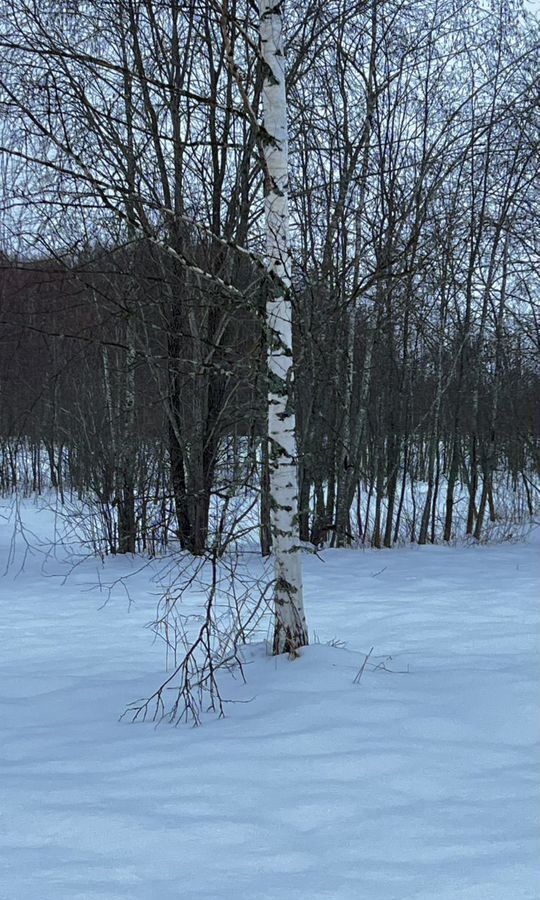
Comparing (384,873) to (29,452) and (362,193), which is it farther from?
(29,452)

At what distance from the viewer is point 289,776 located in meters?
3.18

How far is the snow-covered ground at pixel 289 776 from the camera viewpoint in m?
2.47

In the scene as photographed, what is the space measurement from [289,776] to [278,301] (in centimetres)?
237

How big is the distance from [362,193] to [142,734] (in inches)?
283

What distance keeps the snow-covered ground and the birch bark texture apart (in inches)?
32.4

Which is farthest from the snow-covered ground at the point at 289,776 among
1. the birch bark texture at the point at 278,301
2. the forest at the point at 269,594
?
the birch bark texture at the point at 278,301

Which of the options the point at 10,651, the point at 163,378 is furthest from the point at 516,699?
the point at 163,378

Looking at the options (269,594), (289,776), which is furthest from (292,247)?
(289,776)

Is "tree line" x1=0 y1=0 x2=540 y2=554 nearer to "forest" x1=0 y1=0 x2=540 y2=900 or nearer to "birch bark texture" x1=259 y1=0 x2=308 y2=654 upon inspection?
"forest" x1=0 y1=0 x2=540 y2=900

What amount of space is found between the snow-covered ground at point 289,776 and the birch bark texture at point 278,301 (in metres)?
0.82

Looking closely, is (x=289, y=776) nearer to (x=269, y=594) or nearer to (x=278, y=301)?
(x=278, y=301)

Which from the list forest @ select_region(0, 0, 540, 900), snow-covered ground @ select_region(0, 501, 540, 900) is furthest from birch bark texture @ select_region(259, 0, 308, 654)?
snow-covered ground @ select_region(0, 501, 540, 900)

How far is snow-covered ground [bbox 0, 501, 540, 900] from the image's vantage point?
2473mm

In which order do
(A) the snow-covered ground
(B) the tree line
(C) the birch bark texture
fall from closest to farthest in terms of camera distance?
(A) the snow-covered ground → (C) the birch bark texture → (B) the tree line
